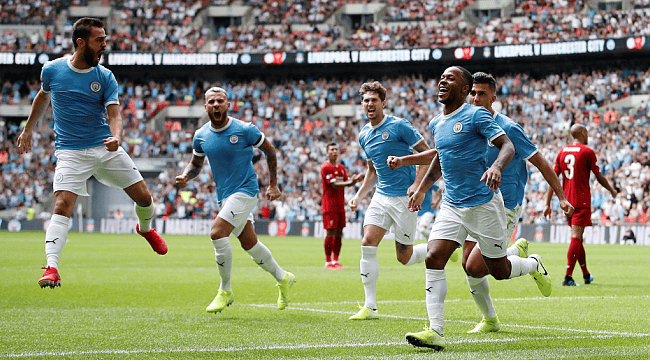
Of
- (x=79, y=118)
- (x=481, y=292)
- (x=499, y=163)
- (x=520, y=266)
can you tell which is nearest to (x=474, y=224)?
(x=499, y=163)

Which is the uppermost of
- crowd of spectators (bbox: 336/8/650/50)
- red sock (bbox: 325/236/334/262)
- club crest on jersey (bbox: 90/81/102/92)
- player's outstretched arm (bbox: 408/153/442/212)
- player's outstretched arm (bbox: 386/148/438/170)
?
crowd of spectators (bbox: 336/8/650/50)

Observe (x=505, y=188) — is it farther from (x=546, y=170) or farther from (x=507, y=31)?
(x=507, y=31)

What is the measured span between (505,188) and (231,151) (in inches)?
117

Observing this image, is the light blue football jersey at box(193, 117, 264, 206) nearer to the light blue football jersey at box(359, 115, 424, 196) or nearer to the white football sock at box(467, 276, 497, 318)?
the light blue football jersey at box(359, 115, 424, 196)

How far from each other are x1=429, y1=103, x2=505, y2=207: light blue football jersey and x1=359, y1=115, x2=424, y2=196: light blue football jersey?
7.93ft

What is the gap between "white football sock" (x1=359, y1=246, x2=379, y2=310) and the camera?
27.7ft

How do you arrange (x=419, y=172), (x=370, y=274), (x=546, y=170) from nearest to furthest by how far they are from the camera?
1. (x=546, y=170)
2. (x=419, y=172)
3. (x=370, y=274)

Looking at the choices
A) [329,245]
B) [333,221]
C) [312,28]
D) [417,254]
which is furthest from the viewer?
[312,28]

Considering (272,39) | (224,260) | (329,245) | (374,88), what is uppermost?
(272,39)

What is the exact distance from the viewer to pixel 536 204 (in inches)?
1224

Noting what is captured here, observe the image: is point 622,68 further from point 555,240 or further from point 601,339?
point 601,339

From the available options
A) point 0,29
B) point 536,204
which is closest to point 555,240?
point 536,204

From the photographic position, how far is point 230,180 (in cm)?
909

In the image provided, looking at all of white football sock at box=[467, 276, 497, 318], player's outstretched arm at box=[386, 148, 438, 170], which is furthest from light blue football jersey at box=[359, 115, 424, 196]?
white football sock at box=[467, 276, 497, 318]
